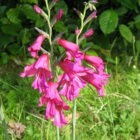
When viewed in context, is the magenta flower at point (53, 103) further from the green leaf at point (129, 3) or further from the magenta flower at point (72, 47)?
the green leaf at point (129, 3)

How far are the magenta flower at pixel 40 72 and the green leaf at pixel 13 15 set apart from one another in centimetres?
193

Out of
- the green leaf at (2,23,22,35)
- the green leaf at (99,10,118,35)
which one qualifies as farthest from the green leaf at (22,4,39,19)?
the green leaf at (99,10,118,35)

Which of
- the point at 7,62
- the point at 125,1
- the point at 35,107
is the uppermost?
the point at 125,1

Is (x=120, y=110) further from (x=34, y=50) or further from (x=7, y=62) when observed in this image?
(x=7, y=62)

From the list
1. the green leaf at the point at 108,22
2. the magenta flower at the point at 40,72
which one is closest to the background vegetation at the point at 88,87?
the green leaf at the point at 108,22

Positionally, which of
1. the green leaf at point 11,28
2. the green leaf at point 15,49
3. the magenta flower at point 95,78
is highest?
the magenta flower at point 95,78

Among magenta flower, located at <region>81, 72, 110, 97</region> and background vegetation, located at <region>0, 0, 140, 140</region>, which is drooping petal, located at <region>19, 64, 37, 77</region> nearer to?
magenta flower, located at <region>81, 72, 110, 97</region>

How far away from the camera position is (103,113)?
2.10 meters

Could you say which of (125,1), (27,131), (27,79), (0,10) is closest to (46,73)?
(27,131)

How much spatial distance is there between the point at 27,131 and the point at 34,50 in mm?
1069

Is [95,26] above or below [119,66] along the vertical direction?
above

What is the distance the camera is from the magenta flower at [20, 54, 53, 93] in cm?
97

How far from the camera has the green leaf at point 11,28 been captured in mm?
2830

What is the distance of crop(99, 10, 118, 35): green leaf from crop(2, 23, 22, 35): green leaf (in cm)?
90
